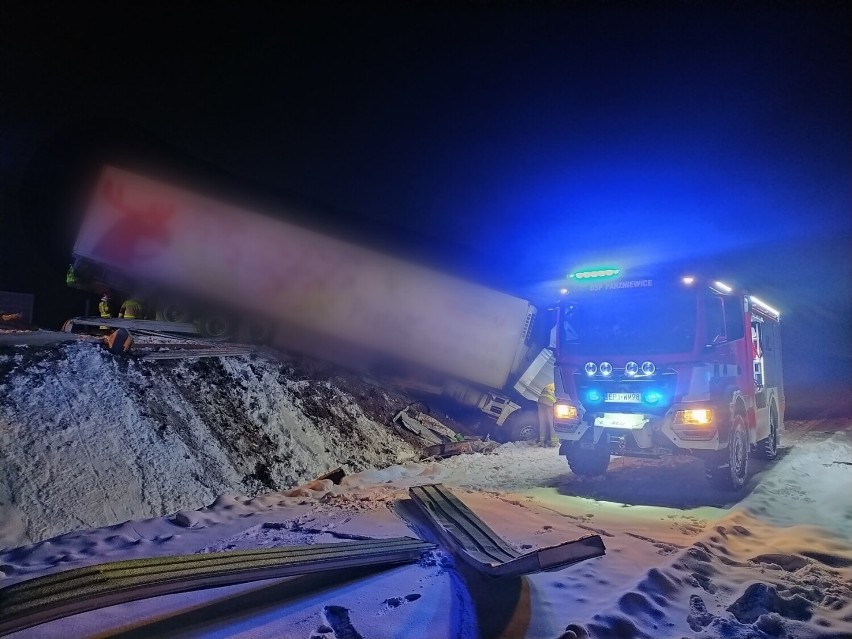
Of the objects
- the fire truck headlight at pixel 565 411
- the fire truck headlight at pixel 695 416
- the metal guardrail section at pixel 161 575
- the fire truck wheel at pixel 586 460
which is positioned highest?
the fire truck headlight at pixel 695 416

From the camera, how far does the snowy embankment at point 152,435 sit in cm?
528

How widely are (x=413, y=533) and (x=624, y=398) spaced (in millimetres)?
3650

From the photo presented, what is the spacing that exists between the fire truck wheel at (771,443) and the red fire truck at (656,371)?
1.74 meters

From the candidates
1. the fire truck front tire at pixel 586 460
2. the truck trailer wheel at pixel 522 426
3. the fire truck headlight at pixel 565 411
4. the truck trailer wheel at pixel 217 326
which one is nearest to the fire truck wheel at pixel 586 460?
→ the fire truck front tire at pixel 586 460

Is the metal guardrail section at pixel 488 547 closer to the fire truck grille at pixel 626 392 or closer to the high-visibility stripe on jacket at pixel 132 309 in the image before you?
the fire truck grille at pixel 626 392

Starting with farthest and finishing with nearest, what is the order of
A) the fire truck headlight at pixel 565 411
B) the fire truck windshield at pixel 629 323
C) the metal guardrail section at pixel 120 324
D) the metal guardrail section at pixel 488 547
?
the metal guardrail section at pixel 120 324, the fire truck headlight at pixel 565 411, the fire truck windshield at pixel 629 323, the metal guardrail section at pixel 488 547

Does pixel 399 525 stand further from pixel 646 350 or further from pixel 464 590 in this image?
pixel 646 350

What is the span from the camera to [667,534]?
5055 millimetres

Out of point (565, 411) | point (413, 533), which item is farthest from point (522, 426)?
point (413, 533)

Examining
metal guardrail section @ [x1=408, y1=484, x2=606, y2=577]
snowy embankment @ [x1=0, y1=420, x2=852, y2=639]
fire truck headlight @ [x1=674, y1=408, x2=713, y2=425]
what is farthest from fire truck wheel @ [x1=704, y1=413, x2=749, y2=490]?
metal guardrail section @ [x1=408, y1=484, x2=606, y2=577]

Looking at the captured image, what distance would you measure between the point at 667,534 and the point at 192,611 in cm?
439

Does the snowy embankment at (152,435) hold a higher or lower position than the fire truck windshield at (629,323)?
lower

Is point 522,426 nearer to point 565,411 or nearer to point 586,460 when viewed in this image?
point 586,460

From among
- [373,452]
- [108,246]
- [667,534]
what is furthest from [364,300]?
[667,534]
